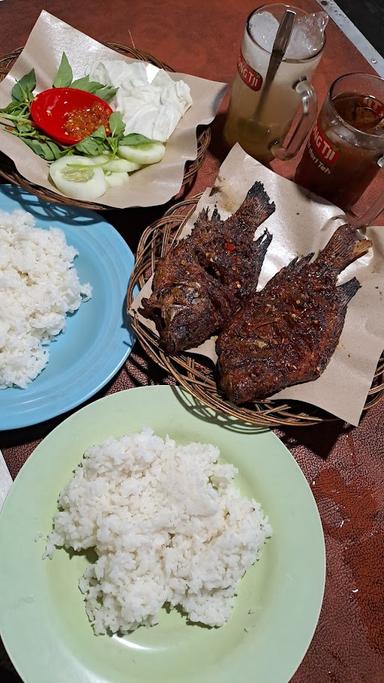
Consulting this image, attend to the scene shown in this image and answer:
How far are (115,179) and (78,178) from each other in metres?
0.21

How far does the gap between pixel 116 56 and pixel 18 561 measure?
Result: 273cm

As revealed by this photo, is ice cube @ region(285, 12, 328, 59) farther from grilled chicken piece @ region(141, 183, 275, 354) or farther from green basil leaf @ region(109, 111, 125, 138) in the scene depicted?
green basil leaf @ region(109, 111, 125, 138)

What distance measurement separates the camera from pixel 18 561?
5.45 ft

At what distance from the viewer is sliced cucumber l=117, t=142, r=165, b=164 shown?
2545mm

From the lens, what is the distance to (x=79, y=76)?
2850 millimetres

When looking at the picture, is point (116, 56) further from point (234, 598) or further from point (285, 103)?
point (234, 598)

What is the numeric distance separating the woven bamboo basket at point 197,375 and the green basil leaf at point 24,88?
105 centimetres

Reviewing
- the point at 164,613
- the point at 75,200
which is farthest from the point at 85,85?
the point at 164,613

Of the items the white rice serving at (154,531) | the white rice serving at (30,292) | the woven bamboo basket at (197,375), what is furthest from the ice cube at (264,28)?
the white rice serving at (154,531)

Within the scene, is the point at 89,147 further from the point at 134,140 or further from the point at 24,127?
the point at 24,127

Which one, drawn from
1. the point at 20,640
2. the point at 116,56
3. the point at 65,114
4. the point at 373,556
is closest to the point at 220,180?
the point at 65,114

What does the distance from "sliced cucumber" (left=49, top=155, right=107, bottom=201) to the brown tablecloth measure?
235 millimetres

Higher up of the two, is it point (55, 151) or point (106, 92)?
point (106, 92)

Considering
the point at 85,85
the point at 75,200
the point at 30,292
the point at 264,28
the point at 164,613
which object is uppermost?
the point at 264,28
